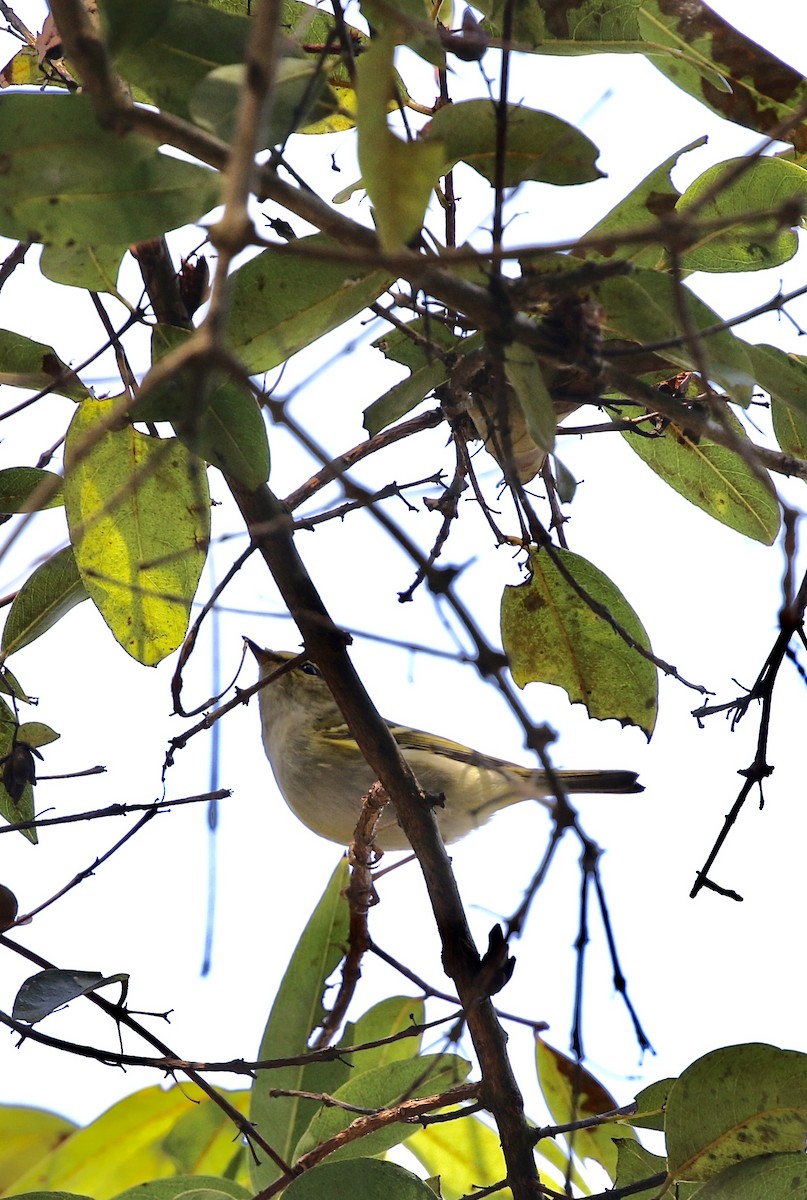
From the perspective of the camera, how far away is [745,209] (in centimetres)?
138

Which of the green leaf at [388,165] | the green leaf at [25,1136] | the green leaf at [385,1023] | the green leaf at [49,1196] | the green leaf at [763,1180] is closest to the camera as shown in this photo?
the green leaf at [388,165]

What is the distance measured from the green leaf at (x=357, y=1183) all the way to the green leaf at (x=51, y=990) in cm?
32

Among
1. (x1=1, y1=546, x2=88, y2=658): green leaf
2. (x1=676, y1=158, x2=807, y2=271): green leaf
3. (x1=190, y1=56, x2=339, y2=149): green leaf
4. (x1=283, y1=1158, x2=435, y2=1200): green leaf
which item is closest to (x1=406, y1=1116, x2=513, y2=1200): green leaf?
(x1=283, y1=1158, x2=435, y2=1200): green leaf

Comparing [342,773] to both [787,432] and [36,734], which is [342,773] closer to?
[36,734]

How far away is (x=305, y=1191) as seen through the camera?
140cm

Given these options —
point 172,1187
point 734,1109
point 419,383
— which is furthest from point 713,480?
point 172,1187

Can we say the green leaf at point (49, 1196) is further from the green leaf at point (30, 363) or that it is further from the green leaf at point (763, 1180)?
the green leaf at point (30, 363)

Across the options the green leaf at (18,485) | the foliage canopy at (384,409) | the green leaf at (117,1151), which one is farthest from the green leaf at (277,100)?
the green leaf at (117,1151)

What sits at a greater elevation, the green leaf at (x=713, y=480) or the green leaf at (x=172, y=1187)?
the green leaf at (x=713, y=480)

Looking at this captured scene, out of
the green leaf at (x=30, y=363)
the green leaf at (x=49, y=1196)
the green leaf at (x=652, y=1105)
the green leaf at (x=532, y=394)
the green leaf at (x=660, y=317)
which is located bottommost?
the green leaf at (x=49, y=1196)

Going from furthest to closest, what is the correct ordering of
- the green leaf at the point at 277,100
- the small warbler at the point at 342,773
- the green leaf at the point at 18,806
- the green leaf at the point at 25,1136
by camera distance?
the small warbler at the point at 342,773, the green leaf at the point at 25,1136, the green leaf at the point at 18,806, the green leaf at the point at 277,100

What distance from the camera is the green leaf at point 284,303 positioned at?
1.24m

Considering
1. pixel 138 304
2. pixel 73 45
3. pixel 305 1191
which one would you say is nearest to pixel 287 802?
pixel 305 1191

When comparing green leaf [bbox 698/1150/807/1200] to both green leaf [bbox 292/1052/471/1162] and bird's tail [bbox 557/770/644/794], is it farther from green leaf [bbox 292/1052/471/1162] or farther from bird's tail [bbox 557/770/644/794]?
bird's tail [bbox 557/770/644/794]
